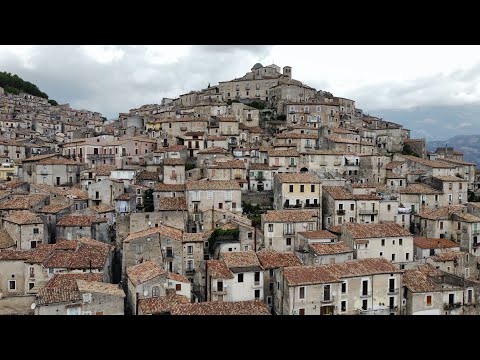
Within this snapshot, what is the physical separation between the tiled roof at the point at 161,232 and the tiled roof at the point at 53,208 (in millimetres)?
4710

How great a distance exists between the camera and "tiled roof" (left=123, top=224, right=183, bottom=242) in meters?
21.1

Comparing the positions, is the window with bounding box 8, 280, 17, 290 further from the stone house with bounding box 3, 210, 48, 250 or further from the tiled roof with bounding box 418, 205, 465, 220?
the tiled roof with bounding box 418, 205, 465, 220

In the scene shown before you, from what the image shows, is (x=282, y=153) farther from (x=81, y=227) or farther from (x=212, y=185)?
(x=81, y=227)

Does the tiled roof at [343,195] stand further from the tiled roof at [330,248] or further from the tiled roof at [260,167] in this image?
the tiled roof at [330,248]

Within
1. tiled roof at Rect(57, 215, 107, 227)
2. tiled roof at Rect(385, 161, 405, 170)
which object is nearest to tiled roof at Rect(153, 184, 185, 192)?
tiled roof at Rect(57, 215, 107, 227)

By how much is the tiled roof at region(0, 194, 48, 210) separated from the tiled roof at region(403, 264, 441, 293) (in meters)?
18.6

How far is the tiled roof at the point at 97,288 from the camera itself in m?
16.2

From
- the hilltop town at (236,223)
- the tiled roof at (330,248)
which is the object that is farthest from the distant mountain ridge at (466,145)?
the tiled roof at (330,248)

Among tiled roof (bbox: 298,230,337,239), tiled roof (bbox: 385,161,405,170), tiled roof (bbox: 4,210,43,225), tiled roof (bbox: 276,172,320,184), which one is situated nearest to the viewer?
tiled roof (bbox: 4,210,43,225)

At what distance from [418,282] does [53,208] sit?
18.4 metres

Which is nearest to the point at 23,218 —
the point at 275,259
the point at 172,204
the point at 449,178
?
the point at 172,204

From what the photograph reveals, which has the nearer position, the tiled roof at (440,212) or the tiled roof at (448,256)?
the tiled roof at (448,256)
